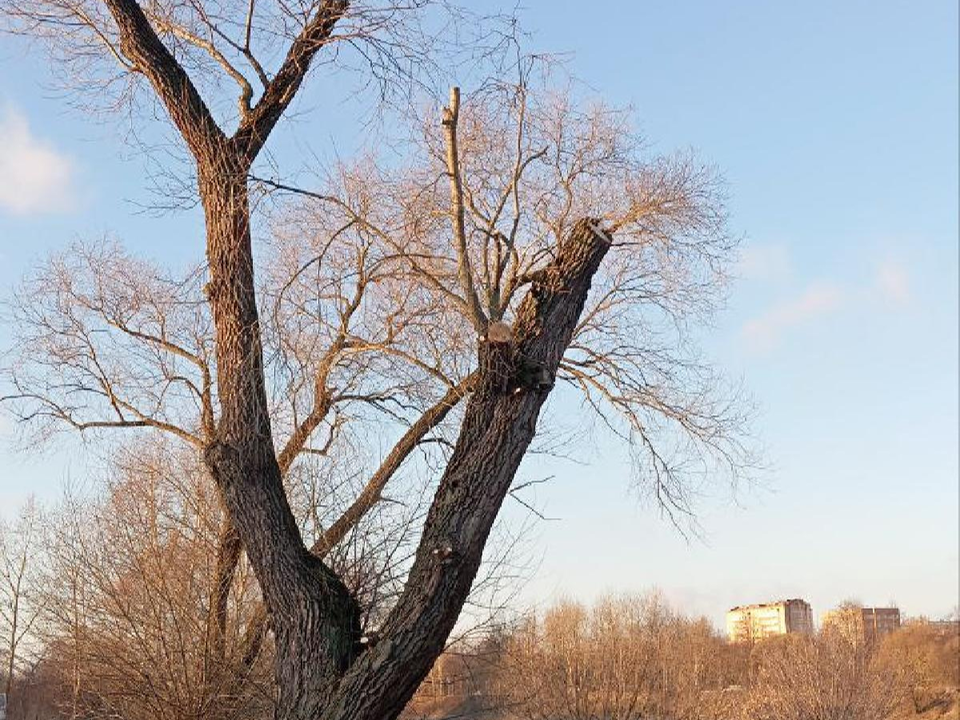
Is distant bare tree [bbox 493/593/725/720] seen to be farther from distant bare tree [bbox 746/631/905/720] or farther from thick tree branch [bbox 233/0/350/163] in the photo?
thick tree branch [bbox 233/0/350/163]

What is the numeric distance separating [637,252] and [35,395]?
256 inches

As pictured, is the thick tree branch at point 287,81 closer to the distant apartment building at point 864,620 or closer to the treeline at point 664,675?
the treeline at point 664,675

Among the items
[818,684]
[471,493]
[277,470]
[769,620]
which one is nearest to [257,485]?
[277,470]

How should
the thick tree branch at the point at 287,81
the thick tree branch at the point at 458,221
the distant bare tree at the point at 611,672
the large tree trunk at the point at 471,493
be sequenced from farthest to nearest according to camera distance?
the distant bare tree at the point at 611,672 → the thick tree branch at the point at 287,81 → the thick tree branch at the point at 458,221 → the large tree trunk at the point at 471,493

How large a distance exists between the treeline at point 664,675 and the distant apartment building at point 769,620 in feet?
1.80

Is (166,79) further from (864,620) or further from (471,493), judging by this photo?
(864,620)

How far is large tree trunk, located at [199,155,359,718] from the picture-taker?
630cm

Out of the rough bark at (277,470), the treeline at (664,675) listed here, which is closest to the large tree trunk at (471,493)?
the rough bark at (277,470)

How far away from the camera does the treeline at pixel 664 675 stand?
15898mm

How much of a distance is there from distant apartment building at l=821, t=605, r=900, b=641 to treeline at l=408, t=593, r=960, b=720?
1.32 feet

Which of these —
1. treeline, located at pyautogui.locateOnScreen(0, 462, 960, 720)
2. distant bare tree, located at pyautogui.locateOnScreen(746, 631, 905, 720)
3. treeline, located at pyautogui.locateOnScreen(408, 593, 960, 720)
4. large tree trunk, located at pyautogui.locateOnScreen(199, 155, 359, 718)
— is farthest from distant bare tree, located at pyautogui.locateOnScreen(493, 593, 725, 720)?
large tree trunk, located at pyautogui.locateOnScreen(199, 155, 359, 718)

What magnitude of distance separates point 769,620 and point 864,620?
6.31 metres

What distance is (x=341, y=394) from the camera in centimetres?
873

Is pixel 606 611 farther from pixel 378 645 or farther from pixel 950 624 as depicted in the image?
pixel 950 624
